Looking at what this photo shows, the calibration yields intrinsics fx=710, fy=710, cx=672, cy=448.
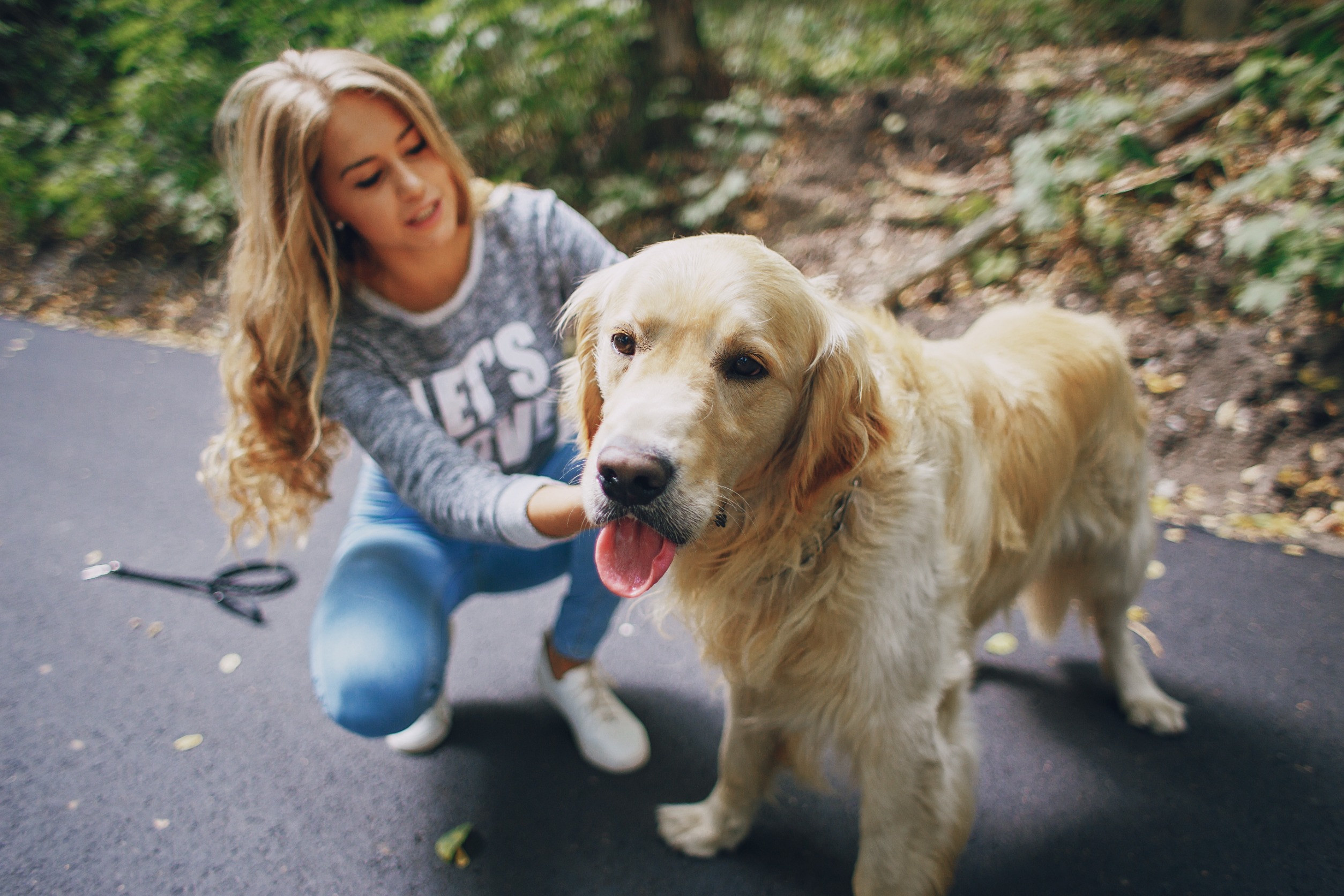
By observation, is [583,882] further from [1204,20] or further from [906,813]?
[1204,20]

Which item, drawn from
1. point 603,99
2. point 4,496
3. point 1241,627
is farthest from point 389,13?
point 1241,627

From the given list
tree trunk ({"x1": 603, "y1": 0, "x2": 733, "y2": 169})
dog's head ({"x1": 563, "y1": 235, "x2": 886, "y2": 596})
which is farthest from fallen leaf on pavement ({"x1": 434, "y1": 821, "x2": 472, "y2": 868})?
tree trunk ({"x1": 603, "y1": 0, "x2": 733, "y2": 169})

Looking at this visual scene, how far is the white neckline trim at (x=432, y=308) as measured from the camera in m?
1.76

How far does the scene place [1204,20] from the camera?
14.4 feet

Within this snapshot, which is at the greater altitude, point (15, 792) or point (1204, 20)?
point (1204, 20)

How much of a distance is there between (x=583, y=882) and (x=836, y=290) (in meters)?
1.47

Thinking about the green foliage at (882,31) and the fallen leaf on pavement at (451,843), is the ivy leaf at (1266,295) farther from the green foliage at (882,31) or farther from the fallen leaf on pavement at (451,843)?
the fallen leaf on pavement at (451,843)

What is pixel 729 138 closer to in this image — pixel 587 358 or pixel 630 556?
pixel 587 358

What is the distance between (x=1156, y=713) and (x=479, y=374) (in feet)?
6.79

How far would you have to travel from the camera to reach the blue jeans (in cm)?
162

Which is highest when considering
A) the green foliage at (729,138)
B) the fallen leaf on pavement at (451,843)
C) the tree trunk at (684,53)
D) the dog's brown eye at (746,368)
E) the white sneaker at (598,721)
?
the tree trunk at (684,53)

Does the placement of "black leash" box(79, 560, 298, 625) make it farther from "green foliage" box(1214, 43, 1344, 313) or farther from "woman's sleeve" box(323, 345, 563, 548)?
"green foliage" box(1214, 43, 1344, 313)

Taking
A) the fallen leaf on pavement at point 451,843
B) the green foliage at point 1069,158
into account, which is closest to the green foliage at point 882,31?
the green foliage at point 1069,158

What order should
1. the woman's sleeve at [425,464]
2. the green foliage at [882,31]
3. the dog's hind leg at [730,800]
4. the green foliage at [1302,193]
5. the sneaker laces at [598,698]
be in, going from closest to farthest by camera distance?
the woman's sleeve at [425,464], the dog's hind leg at [730,800], the sneaker laces at [598,698], the green foliage at [1302,193], the green foliage at [882,31]
